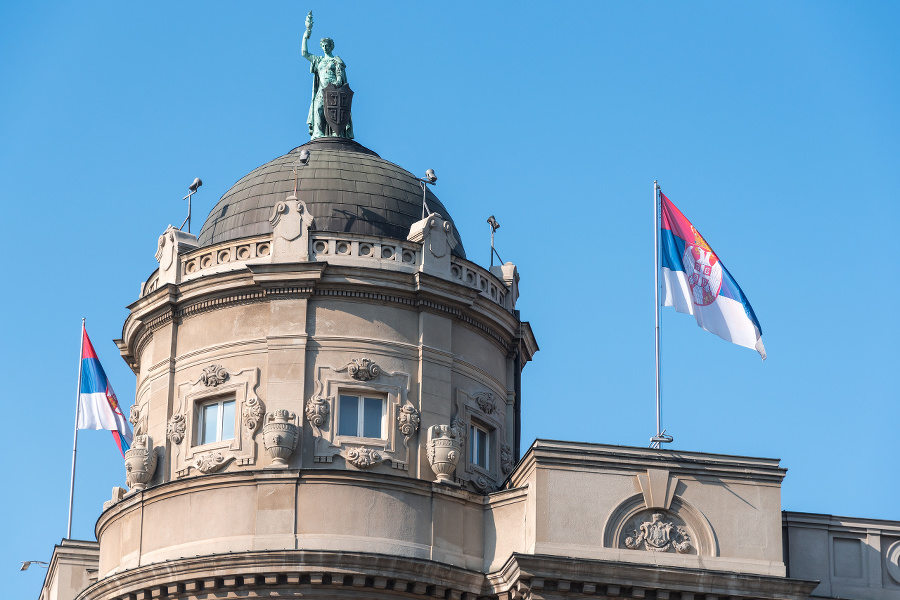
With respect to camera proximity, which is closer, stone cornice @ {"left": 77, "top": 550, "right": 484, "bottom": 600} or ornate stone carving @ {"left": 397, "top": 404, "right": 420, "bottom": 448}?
stone cornice @ {"left": 77, "top": 550, "right": 484, "bottom": 600}

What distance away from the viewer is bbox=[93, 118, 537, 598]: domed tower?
5181cm

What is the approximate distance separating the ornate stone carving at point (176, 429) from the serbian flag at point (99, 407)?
17.8 feet

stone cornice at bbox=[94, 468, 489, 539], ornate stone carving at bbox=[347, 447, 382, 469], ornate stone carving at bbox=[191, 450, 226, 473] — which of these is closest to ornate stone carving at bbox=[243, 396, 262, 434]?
ornate stone carving at bbox=[191, 450, 226, 473]

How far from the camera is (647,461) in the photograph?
52031mm

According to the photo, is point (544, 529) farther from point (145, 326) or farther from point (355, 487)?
point (145, 326)

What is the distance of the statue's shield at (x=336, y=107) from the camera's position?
61.6 m

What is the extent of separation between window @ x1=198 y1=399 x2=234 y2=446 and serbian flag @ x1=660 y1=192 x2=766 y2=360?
39.8 feet

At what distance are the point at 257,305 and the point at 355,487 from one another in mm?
5972

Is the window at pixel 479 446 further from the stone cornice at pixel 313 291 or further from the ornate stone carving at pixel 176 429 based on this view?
the ornate stone carving at pixel 176 429

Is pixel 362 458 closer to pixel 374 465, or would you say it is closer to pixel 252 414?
pixel 374 465

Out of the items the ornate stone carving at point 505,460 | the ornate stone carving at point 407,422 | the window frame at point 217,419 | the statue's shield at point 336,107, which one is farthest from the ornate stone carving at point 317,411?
the statue's shield at point 336,107

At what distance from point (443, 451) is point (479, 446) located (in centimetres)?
277

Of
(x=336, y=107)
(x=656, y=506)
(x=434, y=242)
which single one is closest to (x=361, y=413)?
(x=434, y=242)

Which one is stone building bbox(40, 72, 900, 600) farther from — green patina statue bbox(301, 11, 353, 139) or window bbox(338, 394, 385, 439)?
green patina statue bbox(301, 11, 353, 139)
